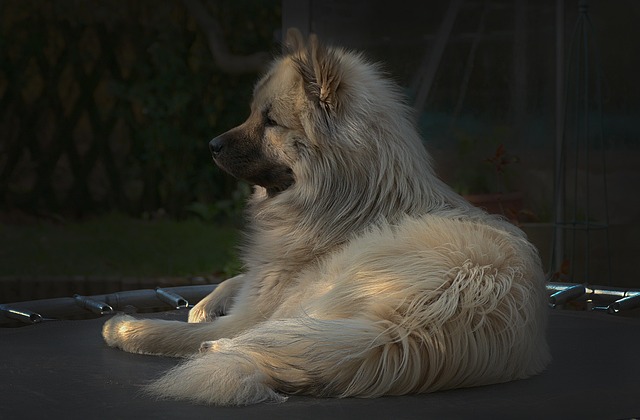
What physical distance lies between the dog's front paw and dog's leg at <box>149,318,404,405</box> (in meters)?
0.70

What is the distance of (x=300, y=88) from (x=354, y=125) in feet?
0.66

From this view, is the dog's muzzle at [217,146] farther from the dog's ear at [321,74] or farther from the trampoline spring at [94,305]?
the trampoline spring at [94,305]

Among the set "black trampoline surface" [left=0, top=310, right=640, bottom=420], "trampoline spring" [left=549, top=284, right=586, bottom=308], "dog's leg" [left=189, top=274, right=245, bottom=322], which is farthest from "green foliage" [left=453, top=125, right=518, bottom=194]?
"dog's leg" [left=189, top=274, right=245, bottom=322]

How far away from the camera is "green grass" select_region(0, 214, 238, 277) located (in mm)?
7688

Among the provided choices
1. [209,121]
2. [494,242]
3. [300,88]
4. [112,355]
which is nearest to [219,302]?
[112,355]

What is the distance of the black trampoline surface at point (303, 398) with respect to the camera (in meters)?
2.04

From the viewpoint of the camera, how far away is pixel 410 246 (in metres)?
2.43

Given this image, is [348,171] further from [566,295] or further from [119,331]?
[566,295]

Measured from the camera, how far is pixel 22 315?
3701 mm

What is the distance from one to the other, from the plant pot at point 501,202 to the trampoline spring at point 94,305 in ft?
8.67

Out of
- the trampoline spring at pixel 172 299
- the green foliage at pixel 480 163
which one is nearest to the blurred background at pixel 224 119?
the green foliage at pixel 480 163

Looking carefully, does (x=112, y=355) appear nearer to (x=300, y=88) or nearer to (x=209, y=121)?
(x=300, y=88)

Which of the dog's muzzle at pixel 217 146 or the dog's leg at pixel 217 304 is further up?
the dog's muzzle at pixel 217 146

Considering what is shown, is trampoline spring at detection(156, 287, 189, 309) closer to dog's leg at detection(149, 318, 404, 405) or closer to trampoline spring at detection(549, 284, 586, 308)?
trampoline spring at detection(549, 284, 586, 308)
